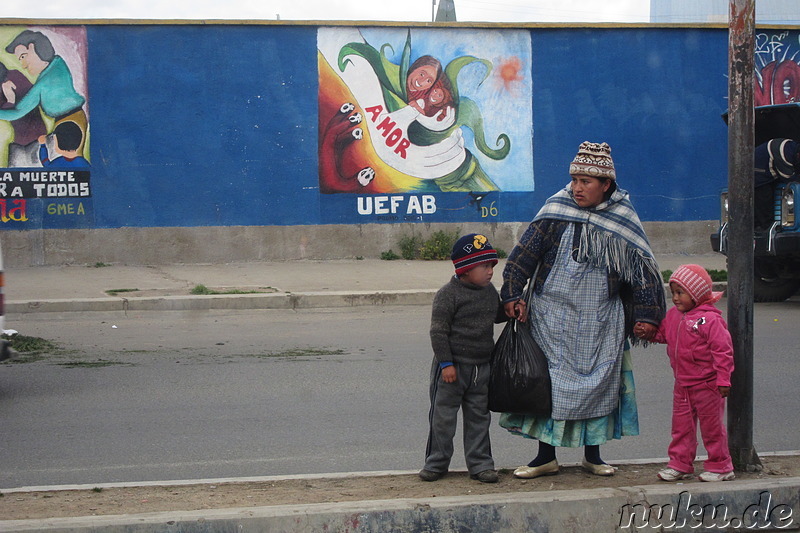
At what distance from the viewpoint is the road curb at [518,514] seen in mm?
3959

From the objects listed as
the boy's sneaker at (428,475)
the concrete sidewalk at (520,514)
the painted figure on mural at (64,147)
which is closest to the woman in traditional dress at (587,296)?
the concrete sidewalk at (520,514)

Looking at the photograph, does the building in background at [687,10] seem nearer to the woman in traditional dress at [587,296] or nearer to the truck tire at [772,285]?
the truck tire at [772,285]

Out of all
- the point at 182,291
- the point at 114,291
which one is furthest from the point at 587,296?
the point at 114,291

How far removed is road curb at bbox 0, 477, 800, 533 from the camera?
3959mm

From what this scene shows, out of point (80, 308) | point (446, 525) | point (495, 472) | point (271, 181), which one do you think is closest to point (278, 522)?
point (446, 525)

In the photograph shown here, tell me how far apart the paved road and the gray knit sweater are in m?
1.13

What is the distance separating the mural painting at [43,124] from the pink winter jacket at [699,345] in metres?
12.7

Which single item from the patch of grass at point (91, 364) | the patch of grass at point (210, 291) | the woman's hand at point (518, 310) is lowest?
the patch of grass at point (91, 364)

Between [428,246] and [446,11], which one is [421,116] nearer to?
[428,246]

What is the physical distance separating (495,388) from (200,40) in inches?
495

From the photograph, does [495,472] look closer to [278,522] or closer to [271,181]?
[278,522]

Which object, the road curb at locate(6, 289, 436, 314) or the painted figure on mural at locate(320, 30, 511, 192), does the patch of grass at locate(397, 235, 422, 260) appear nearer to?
the painted figure on mural at locate(320, 30, 511, 192)

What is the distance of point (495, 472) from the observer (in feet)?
15.5

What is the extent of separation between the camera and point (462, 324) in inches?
180
